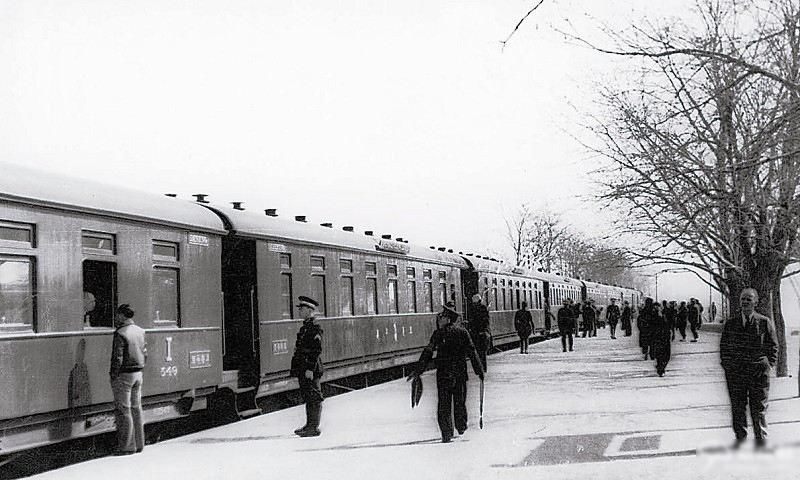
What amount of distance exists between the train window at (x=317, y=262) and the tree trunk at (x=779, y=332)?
897cm

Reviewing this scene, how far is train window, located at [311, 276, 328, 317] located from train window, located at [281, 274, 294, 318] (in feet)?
3.20

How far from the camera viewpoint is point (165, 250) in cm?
1171

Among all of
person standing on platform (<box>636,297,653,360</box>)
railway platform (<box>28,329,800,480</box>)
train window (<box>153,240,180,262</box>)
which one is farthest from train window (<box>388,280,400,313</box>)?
train window (<box>153,240,180,262</box>)

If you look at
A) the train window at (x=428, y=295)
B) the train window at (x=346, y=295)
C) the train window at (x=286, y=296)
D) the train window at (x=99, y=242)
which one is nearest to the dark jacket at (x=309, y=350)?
the train window at (x=99, y=242)

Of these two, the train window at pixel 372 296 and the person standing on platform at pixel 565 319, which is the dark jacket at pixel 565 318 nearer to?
the person standing on platform at pixel 565 319

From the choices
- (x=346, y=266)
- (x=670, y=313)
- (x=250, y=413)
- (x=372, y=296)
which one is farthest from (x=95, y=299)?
(x=670, y=313)

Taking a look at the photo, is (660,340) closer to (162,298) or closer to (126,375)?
(162,298)

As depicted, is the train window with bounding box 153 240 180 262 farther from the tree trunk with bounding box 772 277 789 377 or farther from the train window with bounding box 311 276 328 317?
the tree trunk with bounding box 772 277 789 377

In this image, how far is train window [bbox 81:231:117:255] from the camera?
9945 millimetres

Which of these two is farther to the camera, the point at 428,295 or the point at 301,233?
the point at 428,295

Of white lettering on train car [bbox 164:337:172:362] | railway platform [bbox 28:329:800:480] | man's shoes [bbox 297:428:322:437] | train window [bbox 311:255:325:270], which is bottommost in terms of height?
railway platform [bbox 28:329:800:480]

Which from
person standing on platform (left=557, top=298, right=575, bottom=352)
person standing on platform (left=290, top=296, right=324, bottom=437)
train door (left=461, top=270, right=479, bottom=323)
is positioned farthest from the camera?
person standing on platform (left=557, top=298, right=575, bottom=352)

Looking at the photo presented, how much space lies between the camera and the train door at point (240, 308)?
45.2 ft

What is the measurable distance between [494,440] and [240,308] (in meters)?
5.02
